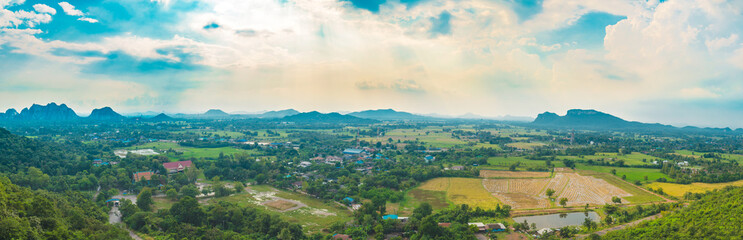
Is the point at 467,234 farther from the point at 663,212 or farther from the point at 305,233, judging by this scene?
the point at 663,212

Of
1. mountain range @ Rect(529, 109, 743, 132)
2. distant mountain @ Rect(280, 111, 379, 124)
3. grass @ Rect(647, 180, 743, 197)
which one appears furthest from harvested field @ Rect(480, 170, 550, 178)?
mountain range @ Rect(529, 109, 743, 132)

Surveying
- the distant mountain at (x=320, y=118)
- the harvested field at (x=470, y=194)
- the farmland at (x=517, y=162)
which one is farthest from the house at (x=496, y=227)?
the distant mountain at (x=320, y=118)

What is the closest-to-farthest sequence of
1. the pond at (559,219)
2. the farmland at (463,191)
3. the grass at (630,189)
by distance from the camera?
the pond at (559,219) → the farmland at (463,191) → the grass at (630,189)

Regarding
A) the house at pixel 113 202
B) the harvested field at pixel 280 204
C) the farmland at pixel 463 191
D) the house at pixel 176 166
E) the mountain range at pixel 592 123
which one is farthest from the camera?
the mountain range at pixel 592 123

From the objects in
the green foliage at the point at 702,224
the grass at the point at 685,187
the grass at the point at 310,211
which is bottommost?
the grass at the point at 310,211

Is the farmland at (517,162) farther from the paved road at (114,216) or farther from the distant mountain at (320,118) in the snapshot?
the distant mountain at (320,118)

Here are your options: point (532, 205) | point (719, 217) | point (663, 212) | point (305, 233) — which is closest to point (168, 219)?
point (305, 233)

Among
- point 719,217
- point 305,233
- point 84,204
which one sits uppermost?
point 719,217
